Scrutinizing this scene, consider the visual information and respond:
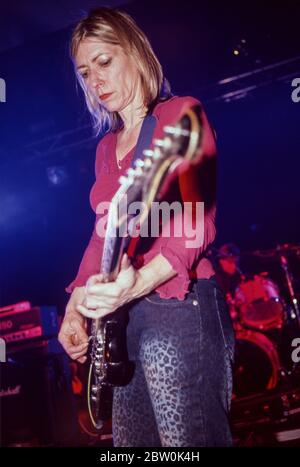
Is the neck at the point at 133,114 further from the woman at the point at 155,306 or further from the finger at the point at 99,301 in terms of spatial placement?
the finger at the point at 99,301

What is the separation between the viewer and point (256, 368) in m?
6.33

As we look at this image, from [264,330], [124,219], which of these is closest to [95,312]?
[124,219]

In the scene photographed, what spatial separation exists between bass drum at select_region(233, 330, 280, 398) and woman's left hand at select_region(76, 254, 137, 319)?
16.6ft

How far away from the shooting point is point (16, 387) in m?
5.17

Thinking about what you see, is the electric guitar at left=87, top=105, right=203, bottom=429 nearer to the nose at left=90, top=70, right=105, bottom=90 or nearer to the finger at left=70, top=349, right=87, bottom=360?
the finger at left=70, top=349, right=87, bottom=360

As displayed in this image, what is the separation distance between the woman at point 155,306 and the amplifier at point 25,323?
11.8 ft

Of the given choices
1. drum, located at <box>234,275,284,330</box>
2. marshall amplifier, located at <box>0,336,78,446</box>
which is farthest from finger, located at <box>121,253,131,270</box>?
drum, located at <box>234,275,284,330</box>

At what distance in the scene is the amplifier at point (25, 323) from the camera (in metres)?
5.47

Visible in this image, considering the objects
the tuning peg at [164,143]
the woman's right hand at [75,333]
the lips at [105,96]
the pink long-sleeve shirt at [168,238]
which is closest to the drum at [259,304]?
the pink long-sleeve shirt at [168,238]

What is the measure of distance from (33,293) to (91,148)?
3.03 metres

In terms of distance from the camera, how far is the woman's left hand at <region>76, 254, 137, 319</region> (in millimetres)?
1518

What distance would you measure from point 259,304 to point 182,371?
528 cm
